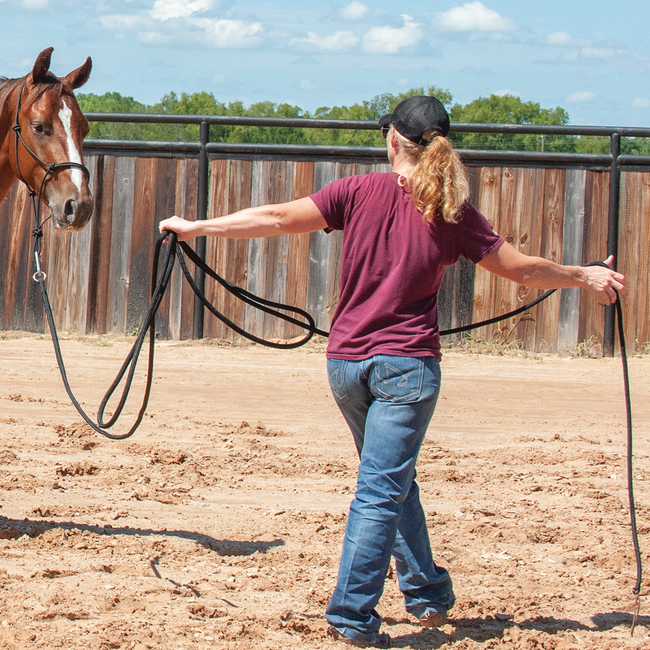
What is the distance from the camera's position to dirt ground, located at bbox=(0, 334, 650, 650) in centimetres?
316

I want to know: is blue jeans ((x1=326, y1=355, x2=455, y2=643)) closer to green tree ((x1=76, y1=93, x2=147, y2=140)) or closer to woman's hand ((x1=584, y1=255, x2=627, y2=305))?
woman's hand ((x1=584, y1=255, x2=627, y2=305))

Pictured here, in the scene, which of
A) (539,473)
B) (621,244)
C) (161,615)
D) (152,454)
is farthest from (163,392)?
(621,244)

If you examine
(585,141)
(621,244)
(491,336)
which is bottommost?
(491,336)

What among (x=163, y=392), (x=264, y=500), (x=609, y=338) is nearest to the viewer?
(x=264, y=500)

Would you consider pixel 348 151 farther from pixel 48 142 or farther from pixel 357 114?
pixel 357 114

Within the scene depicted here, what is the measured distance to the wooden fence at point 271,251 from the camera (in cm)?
889

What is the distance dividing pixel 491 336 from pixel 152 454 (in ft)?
15.5

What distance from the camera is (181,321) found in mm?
9188

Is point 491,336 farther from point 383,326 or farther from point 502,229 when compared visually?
point 383,326

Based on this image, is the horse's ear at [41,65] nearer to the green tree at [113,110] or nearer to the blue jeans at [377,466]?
the blue jeans at [377,466]

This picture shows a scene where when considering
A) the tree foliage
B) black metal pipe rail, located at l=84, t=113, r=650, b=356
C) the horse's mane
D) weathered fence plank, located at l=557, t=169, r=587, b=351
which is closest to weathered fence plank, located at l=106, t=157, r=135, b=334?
black metal pipe rail, located at l=84, t=113, r=650, b=356

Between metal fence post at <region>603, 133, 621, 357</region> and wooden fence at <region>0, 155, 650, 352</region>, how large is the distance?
A: 0.08 meters

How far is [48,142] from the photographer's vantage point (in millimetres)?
3926

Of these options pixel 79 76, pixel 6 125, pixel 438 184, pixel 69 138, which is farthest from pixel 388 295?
pixel 79 76
